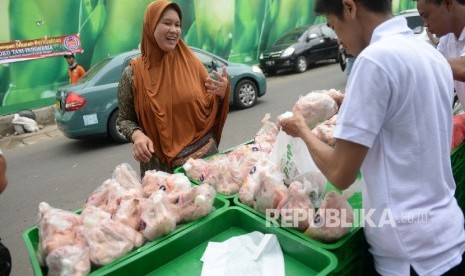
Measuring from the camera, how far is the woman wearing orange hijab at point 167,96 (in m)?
2.22

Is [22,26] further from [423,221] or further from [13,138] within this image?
[423,221]

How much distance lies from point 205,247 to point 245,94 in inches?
275

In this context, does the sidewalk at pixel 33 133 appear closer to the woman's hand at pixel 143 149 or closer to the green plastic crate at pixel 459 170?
the woman's hand at pixel 143 149

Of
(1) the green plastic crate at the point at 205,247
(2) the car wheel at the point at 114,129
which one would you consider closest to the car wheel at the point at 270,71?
(2) the car wheel at the point at 114,129

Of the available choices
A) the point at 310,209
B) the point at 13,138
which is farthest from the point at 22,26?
the point at 310,209

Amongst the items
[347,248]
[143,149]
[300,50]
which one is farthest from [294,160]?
[300,50]

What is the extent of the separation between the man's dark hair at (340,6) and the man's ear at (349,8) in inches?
0.5

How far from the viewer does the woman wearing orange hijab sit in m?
2.22

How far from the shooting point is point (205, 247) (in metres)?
1.47

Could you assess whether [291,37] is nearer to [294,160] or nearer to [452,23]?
[452,23]

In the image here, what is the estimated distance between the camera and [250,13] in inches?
529

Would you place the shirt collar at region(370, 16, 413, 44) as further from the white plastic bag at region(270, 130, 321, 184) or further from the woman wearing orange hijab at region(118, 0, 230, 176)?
the woman wearing orange hijab at region(118, 0, 230, 176)

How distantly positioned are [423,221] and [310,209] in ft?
1.29

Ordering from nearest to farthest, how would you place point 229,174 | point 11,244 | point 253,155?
point 229,174 → point 253,155 → point 11,244
